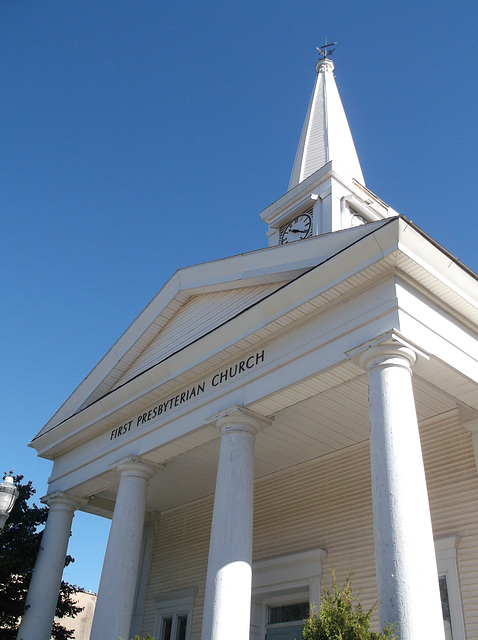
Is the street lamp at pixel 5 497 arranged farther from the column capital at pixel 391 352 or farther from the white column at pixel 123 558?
the column capital at pixel 391 352

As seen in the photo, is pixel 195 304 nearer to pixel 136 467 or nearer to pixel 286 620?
pixel 136 467

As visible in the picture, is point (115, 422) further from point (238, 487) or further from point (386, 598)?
point (386, 598)

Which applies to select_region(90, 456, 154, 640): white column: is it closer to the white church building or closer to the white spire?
the white church building

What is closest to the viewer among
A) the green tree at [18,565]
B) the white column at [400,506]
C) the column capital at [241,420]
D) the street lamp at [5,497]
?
the white column at [400,506]

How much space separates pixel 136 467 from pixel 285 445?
3.10m

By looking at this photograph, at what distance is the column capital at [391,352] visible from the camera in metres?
8.66

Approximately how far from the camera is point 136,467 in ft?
43.6

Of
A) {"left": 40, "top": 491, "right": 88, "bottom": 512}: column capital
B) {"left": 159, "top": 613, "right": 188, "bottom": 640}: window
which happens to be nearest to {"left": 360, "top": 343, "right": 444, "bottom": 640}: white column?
{"left": 159, "top": 613, "right": 188, "bottom": 640}: window

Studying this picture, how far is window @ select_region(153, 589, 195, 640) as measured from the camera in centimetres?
1544

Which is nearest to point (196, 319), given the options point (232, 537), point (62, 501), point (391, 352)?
point (232, 537)

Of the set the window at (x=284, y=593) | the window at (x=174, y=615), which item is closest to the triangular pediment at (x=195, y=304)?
the window at (x=284, y=593)

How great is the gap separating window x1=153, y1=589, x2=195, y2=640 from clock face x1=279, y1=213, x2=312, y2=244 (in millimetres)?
10461

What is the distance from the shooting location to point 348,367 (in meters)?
9.48

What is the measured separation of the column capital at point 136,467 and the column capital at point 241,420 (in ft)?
10.0
